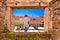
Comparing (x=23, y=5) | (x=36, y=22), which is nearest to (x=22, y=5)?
(x=23, y=5)

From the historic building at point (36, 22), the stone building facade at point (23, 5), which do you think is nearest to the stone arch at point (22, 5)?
the stone building facade at point (23, 5)

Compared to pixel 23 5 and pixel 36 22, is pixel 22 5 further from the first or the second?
pixel 36 22

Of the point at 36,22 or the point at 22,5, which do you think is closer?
the point at 36,22

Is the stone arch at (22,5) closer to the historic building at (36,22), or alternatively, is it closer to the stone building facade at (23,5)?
the stone building facade at (23,5)

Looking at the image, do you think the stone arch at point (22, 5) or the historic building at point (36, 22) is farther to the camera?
the stone arch at point (22, 5)

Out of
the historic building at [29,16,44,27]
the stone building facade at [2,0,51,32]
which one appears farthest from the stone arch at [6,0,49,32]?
the historic building at [29,16,44,27]

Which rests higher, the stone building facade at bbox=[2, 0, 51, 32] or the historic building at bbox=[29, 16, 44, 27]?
the stone building facade at bbox=[2, 0, 51, 32]

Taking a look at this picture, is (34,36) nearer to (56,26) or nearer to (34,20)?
(34,20)

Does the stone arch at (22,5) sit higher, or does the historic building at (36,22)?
the stone arch at (22,5)

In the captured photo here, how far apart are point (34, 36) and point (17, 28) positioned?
1034 millimetres

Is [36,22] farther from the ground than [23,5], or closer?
closer

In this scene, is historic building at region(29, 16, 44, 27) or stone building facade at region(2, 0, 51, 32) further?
stone building facade at region(2, 0, 51, 32)

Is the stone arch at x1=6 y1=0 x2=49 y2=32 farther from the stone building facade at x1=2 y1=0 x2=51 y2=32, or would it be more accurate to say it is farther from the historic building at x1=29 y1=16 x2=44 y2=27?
the historic building at x1=29 y1=16 x2=44 y2=27

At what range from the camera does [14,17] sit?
5.06m
